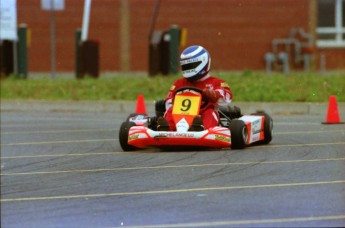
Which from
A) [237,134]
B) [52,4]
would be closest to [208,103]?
[237,134]

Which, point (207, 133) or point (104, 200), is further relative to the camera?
point (207, 133)

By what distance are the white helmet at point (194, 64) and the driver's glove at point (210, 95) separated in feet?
1.00

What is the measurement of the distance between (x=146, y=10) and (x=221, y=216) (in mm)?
26479

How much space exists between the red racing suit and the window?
22313 mm

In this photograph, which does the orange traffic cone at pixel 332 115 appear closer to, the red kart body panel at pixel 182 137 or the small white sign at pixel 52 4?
the red kart body panel at pixel 182 137

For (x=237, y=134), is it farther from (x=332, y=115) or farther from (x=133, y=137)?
(x=332, y=115)

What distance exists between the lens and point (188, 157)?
1195cm

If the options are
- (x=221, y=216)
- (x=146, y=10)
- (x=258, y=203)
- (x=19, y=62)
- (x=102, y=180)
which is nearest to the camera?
(x=221, y=216)

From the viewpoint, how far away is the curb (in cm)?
1922

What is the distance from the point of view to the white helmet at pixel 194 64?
12.9 metres

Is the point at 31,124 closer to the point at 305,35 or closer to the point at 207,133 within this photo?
the point at 207,133

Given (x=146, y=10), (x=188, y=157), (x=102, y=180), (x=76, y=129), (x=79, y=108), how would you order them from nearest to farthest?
1. (x=102, y=180)
2. (x=188, y=157)
3. (x=76, y=129)
4. (x=79, y=108)
5. (x=146, y=10)

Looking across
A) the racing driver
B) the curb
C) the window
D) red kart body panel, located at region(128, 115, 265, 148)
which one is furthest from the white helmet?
the window

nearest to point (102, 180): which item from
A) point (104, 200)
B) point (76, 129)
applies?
point (104, 200)
